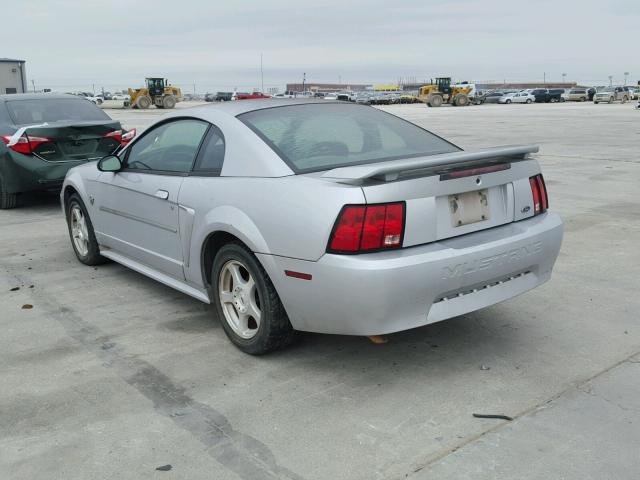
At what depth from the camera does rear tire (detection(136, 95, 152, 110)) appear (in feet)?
194

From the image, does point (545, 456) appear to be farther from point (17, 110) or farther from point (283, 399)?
point (17, 110)

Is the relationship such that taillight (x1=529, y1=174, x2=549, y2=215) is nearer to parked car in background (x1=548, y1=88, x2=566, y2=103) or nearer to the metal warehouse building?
the metal warehouse building

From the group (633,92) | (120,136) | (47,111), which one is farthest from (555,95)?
(47,111)

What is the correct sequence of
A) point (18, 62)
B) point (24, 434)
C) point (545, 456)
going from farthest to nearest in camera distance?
point (18, 62) → point (24, 434) → point (545, 456)

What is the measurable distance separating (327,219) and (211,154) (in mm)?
1243

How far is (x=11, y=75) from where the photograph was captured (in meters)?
26.2

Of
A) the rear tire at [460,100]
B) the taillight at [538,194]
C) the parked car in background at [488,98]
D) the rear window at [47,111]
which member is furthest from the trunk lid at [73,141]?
the parked car in background at [488,98]

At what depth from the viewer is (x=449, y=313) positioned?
11.4ft

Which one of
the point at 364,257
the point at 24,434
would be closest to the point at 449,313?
the point at 364,257

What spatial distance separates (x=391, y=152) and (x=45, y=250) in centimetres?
409

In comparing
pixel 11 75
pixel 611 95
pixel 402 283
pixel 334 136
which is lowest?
pixel 402 283

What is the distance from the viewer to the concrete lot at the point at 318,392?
2.85 metres

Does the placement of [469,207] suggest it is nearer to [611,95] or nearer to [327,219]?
[327,219]

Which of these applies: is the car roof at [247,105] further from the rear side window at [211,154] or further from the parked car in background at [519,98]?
the parked car in background at [519,98]
